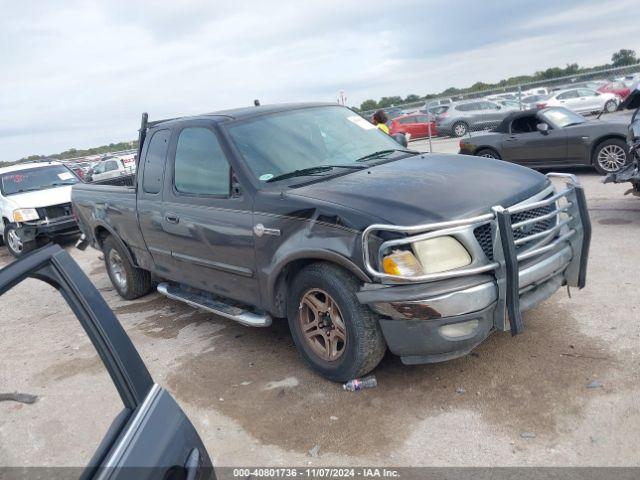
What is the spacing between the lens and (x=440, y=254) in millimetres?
3229

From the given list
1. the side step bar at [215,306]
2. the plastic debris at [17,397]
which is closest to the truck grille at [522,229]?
the side step bar at [215,306]

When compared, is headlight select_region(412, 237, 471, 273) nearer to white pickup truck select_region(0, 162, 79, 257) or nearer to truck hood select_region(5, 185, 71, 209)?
white pickup truck select_region(0, 162, 79, 257)

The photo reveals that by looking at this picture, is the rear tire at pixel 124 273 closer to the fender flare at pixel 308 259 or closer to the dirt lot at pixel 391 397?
the dirt lot at pixel 391 397

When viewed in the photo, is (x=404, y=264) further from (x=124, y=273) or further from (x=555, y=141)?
(x=555, y=141)

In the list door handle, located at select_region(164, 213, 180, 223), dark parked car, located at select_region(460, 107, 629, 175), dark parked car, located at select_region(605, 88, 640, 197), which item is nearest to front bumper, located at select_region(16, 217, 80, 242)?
door handle, located at select_region(164, 213, 180, 223)

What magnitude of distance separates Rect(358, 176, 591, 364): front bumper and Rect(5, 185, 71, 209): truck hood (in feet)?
30.1

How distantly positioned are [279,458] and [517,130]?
32.3 ft

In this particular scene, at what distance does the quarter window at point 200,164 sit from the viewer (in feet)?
14.3

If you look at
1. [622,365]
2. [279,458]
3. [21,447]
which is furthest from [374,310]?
[21,447]

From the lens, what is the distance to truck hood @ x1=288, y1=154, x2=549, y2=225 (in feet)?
10.9

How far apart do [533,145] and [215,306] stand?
8424mm

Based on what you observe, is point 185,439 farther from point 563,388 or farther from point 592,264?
point 592,264

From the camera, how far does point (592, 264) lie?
5.50 meters

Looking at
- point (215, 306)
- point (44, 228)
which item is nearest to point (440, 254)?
point (215, 306)
